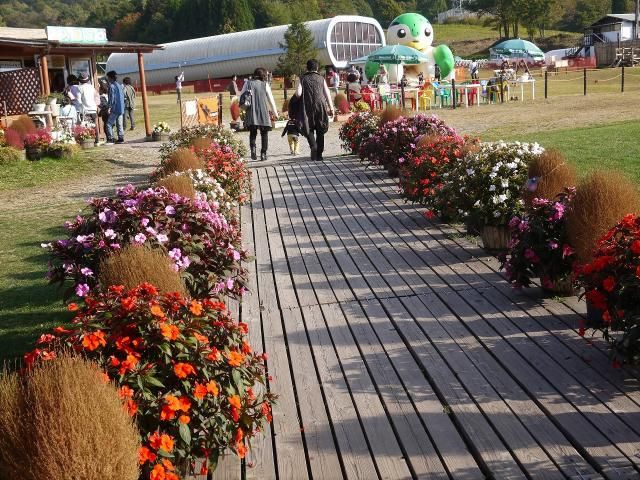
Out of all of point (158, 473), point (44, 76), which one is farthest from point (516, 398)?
point (44, 76)

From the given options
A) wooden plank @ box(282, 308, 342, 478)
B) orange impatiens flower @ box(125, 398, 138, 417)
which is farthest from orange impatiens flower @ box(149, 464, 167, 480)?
wooden plank @ box(282, 308, 342, 478)

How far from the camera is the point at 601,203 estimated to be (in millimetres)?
4754

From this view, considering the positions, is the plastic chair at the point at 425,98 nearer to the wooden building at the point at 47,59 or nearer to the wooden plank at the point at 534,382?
the wooden building at the point at 47,59

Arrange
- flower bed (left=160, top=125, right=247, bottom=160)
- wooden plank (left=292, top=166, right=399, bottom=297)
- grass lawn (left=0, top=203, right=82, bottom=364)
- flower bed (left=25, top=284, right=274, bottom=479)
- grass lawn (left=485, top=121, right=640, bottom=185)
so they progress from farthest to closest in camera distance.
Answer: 1. flower bed (left=160, top=125, right=247, bottom=160)
2. grass lawn (left=485, top=121, right=640, bottom=185)
3. wooden plank (left=292, top=166, right=399, bottom=297)
4. grass lawn (left=0, top=203, right=82, bottom=364)
5. flower bed (left=25, top=284, right=274, bottom=479)

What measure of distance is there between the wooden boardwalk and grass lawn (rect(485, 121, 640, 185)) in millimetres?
3779

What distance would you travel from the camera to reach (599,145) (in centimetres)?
1320

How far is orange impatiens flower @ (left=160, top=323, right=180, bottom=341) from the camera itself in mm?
2963

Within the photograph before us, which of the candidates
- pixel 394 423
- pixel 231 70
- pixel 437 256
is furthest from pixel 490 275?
pixel 231 70

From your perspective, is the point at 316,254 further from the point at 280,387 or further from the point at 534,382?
the point at 534,382

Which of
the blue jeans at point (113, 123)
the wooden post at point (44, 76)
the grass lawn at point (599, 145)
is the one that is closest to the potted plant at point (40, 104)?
the wooden post at point (44, 76)

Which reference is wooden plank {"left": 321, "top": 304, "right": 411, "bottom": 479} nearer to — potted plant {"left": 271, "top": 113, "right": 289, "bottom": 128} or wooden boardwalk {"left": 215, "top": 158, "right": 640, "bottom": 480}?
wooden boardwalk {"left": 215, "top": 158, "right": 640, "bottom": 480}

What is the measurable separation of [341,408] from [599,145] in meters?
10.8

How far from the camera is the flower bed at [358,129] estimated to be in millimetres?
12863

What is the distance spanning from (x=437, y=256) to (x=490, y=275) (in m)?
0.78
